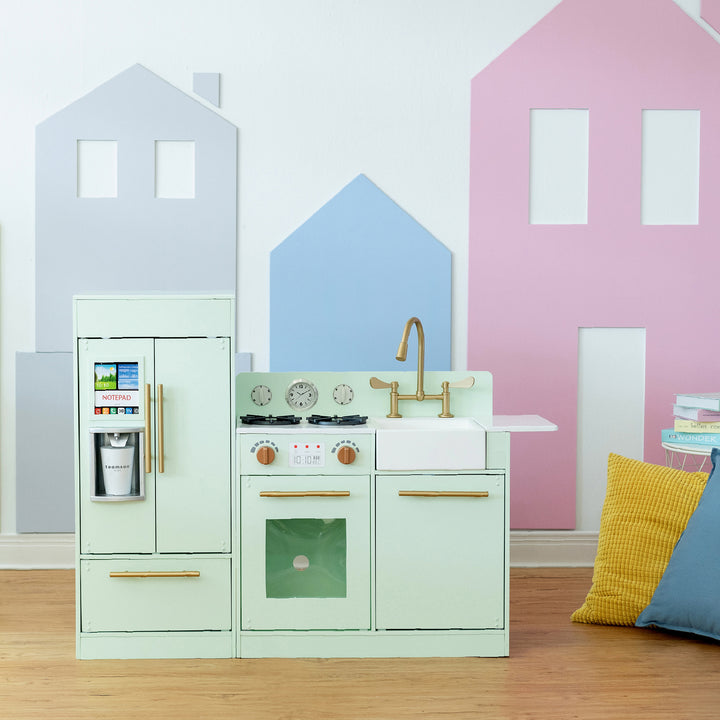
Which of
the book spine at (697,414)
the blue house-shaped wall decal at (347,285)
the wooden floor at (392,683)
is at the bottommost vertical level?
the wooden floor at (392,683)

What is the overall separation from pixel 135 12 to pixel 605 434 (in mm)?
2878

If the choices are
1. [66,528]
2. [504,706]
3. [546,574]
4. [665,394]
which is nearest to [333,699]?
[504,706]

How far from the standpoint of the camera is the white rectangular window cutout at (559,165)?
3803mm

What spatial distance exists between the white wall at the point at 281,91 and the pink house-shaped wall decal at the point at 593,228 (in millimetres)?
121

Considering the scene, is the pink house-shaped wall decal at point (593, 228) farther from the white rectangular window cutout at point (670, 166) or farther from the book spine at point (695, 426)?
the book spine at point (695, 426)

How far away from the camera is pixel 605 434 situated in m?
3.87

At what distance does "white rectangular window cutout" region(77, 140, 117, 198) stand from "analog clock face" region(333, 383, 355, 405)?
1.52 meters

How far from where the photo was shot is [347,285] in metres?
3.79

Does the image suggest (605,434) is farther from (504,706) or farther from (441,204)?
(504,706)

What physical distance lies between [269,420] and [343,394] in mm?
323

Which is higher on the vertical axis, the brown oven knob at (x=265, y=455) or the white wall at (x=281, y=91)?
the white wall at (x=281, y=91)

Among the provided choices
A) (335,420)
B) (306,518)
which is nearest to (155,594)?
(306,518)

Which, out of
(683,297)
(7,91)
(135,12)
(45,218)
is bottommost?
(683,297)

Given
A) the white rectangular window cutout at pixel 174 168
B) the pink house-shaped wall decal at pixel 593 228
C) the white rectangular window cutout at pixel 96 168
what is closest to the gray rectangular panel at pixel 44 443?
the white rectangular window cutout at pixel 96 168
